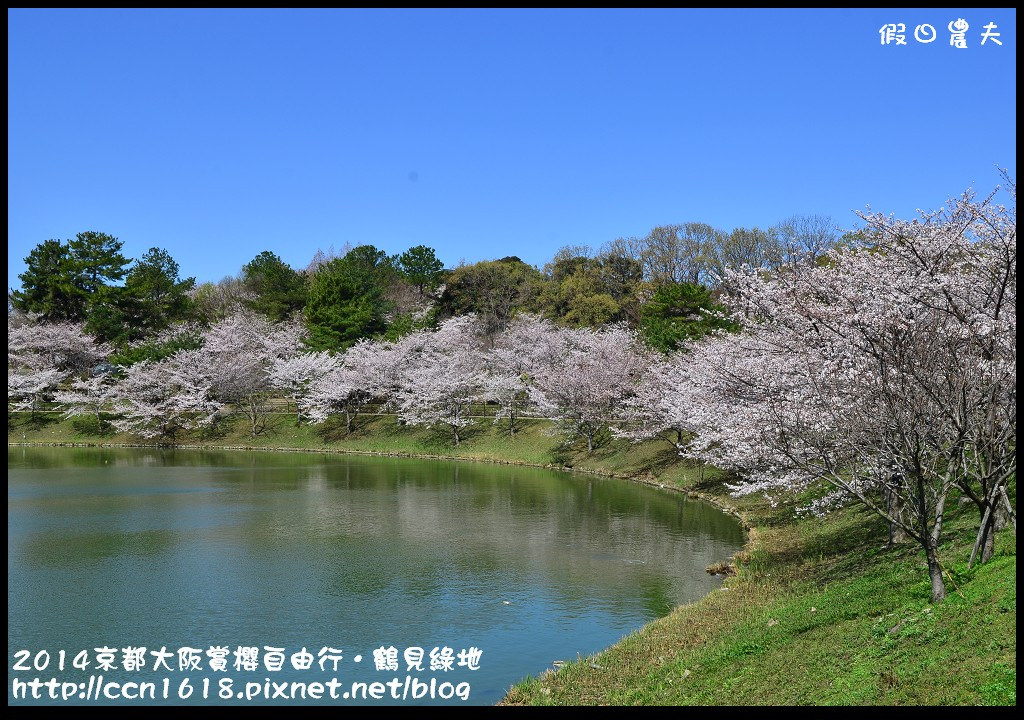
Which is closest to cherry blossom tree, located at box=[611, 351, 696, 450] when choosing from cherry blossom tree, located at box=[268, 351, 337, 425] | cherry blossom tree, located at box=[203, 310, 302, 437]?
cherry blossom tree, located at box=[268, 351, 337, 425]

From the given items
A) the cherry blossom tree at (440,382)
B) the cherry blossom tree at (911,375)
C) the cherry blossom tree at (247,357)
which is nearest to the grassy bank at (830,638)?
the cherry blossom tree at (911,375)

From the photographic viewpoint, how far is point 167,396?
Result: 50.7m

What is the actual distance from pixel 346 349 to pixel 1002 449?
4707 centimetres

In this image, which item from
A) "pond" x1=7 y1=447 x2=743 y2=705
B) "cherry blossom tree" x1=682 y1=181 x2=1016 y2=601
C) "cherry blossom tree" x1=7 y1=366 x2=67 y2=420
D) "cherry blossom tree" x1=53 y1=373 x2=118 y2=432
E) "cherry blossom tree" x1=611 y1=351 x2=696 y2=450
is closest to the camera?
"cherry blossom tree" x1=682 y1=181 x2=1016 y2=601

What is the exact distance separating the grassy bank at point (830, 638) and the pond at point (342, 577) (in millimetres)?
1313

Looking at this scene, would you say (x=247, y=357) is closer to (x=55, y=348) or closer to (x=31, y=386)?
(x=55, y=348)

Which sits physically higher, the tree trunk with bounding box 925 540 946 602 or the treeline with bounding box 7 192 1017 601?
the treeline with bounding box 7 192 1017 601

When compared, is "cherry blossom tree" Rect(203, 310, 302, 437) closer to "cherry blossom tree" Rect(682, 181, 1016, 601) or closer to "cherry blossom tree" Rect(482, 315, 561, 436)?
"cherry blossom tree" Rect(482, 315, 561, 436)

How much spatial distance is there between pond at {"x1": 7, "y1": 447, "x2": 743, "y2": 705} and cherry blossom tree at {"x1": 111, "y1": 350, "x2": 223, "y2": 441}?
18.1m

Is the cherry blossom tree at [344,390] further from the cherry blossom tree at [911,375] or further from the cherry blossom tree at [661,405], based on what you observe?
the cherry blossom tree at [911,375]

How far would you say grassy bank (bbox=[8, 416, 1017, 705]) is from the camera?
788 cm

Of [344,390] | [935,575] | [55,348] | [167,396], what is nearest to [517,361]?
[344,390]

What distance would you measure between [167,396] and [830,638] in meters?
47.9

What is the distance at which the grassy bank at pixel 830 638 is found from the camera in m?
7.88
